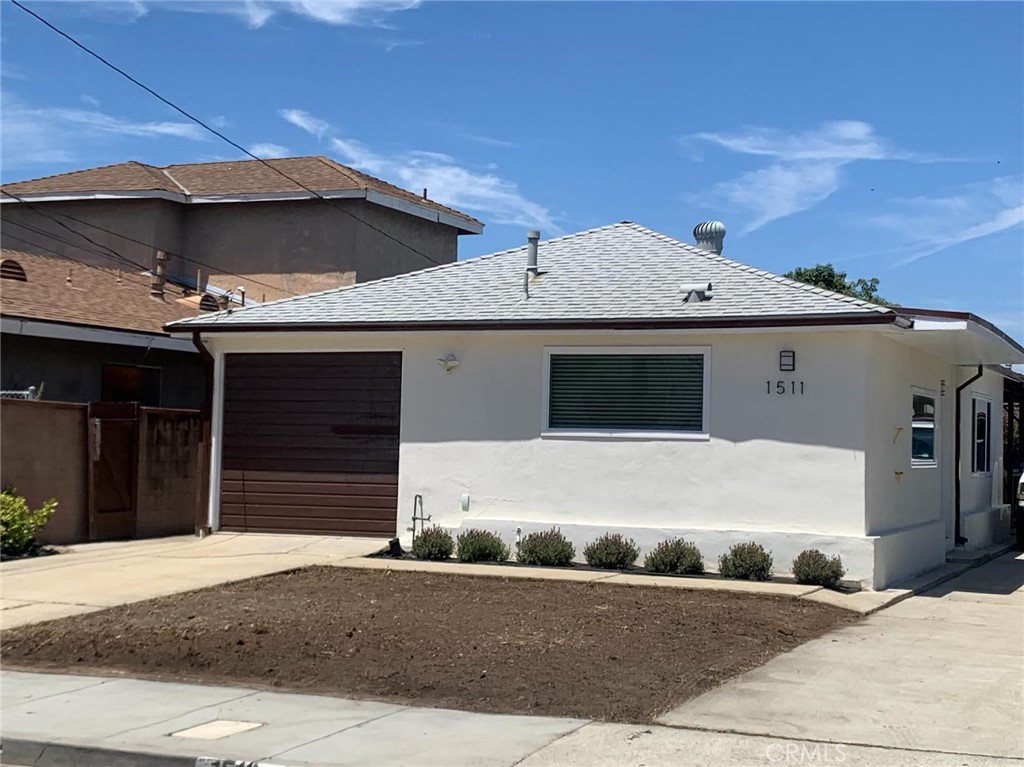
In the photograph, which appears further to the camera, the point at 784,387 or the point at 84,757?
the point at 784,387

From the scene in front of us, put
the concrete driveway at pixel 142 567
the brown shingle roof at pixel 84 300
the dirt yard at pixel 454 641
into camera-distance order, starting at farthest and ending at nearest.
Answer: the brown shingle roof at pixel 84 300 → the concrete driveway at pixel 142 567 → the dirt yard at pixel 454 641

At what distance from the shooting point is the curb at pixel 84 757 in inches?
256

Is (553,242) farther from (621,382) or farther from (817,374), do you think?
(817,374)

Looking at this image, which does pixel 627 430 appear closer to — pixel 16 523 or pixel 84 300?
pixel 16 523

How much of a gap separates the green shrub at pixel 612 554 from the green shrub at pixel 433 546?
1.82 m

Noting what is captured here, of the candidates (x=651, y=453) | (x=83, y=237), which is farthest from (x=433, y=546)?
(x=83, y=237)

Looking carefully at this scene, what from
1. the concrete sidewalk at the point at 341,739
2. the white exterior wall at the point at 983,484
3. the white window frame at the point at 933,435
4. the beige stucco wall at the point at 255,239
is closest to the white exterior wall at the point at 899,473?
the white window frame at the point at 933,435

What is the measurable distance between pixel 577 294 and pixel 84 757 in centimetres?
1008

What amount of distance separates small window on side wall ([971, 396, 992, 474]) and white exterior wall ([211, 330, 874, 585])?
8024 mm

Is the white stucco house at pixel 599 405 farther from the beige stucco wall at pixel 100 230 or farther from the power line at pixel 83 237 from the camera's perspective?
the power line at pixel 83 237

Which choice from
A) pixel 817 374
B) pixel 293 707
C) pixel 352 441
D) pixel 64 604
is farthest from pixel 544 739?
pixel 352 441

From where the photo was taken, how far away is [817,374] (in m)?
13.9

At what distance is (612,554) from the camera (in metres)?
14.2

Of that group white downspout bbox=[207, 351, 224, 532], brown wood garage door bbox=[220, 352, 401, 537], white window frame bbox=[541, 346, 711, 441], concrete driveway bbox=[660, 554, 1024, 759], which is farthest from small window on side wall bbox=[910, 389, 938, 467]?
white downspout bbox=[207, 351, 224, 532]
